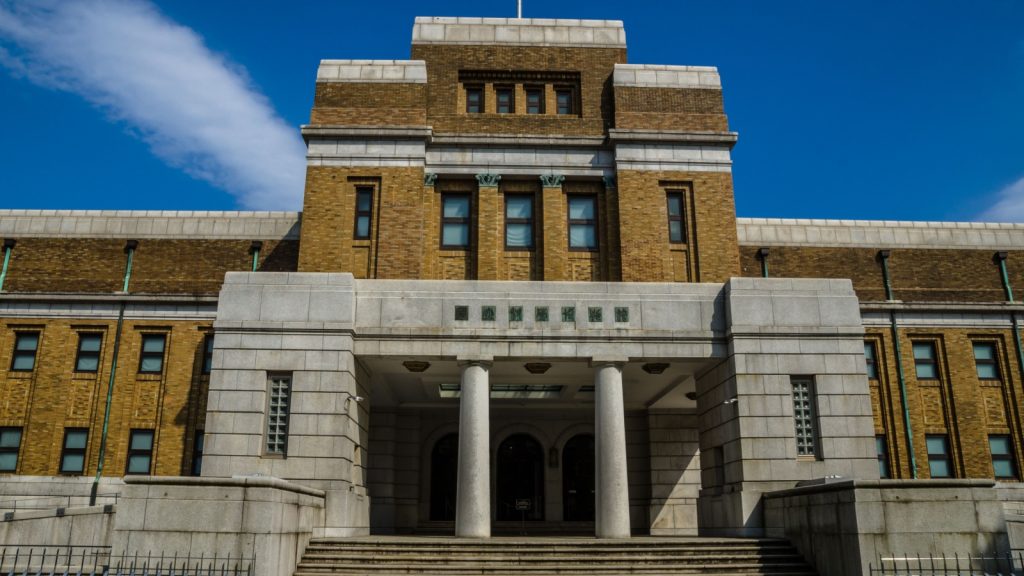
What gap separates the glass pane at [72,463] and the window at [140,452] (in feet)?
4.68

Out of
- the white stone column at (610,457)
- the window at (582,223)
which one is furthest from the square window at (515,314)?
the window at (582,223)

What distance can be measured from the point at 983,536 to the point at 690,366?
8041 mm

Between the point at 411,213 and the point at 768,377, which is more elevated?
the point at 411,213

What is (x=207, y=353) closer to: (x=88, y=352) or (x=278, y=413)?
(x=88, y=352)

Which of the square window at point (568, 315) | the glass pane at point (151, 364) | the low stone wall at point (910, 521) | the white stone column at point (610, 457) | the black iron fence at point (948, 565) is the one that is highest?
the glass pane at point (151, 364)

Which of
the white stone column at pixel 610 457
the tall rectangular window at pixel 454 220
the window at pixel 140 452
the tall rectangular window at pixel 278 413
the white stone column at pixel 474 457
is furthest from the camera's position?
the window at pixel 140 452

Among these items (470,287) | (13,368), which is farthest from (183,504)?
(13,368)

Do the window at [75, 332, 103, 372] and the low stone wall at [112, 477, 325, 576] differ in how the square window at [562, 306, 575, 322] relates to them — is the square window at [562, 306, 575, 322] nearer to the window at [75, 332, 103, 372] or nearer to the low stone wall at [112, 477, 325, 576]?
the low stone wall at [112, 477, 325, 576]

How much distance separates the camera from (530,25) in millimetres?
27719

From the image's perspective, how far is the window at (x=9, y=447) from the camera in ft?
86.6

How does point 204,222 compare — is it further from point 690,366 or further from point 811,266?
point 811,266

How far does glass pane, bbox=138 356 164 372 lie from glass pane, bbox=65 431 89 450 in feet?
8.64

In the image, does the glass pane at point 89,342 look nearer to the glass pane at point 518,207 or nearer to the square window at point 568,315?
the glass pane at point 518,207

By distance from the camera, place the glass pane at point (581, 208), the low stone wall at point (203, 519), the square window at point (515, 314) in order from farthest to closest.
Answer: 1. the glass pane at point (581, 208)
2. the square window at point (515, 314)
3. the low stone wall at point (203, 519)
